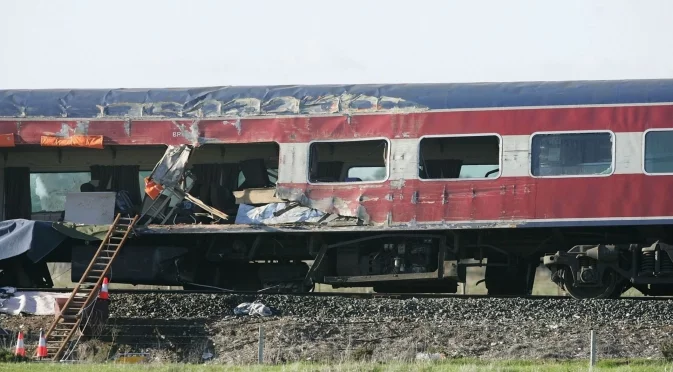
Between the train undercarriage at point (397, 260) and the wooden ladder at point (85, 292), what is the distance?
428 mm

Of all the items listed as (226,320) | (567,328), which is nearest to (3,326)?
(226,320)

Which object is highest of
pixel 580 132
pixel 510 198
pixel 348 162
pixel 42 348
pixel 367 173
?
pixel 580 132

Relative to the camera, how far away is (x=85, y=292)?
1652cm

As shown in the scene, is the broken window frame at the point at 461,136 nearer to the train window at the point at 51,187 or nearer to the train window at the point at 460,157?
the train window at the point at 460,157

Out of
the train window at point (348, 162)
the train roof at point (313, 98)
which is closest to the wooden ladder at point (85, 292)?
the train roof at point (313, 98)

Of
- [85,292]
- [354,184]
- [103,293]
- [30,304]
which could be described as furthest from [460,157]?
[30,304]

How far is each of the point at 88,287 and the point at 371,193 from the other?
4.72 m

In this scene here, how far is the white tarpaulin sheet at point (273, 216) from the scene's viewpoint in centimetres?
1786

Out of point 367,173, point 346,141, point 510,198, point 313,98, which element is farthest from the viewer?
point 367,173

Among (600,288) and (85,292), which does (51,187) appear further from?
(600,288)

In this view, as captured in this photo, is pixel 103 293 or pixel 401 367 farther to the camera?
pixel 103 293

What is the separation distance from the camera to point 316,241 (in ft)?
60.0

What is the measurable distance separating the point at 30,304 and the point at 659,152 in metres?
9.87

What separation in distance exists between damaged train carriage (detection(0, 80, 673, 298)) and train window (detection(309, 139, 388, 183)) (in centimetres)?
3
